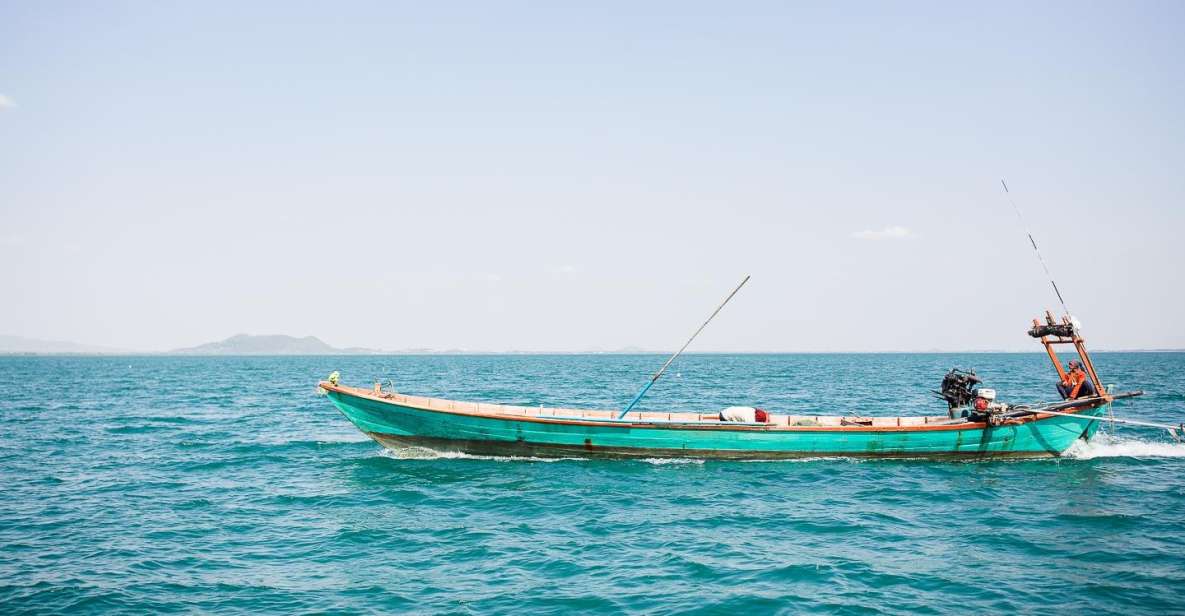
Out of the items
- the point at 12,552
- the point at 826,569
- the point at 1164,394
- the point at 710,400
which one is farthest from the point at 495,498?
the point at 1164,394

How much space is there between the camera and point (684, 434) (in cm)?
2166

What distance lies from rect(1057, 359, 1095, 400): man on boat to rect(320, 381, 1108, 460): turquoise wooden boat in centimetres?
73

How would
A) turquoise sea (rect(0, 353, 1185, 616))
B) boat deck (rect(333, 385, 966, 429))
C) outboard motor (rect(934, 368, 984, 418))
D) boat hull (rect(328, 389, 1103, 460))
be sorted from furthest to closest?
outboard motor (rect(934, 368, 984, 418))
boat deck (rect(333, 385, 966, 429))
boat hull (rect(328, 389, 1103, 460))
turquoise sea (rect(0, 353, 1185, 616))

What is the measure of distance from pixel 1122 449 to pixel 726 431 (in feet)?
51.6

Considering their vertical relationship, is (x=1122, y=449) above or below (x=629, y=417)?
below

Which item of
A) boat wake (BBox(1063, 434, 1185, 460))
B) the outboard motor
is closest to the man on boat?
boat wake (BBox(1063, 434, 1185, 460))

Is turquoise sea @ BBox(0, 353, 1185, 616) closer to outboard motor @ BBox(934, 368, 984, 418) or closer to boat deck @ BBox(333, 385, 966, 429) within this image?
boat deck @ BBox(333, 385, 966, 429)

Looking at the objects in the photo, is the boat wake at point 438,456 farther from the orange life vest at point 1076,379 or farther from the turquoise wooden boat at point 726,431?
the orange life vest at point 1076,379

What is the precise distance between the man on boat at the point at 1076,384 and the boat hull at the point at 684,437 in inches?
30.4

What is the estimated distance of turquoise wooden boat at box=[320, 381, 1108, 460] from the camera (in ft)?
71.0

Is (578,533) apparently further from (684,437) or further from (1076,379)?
(1076,379)

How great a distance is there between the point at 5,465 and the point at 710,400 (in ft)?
117

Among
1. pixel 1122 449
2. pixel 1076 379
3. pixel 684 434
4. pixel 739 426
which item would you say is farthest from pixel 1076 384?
pixel 684 434

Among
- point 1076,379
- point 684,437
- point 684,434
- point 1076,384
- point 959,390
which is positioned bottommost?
point 684,437
